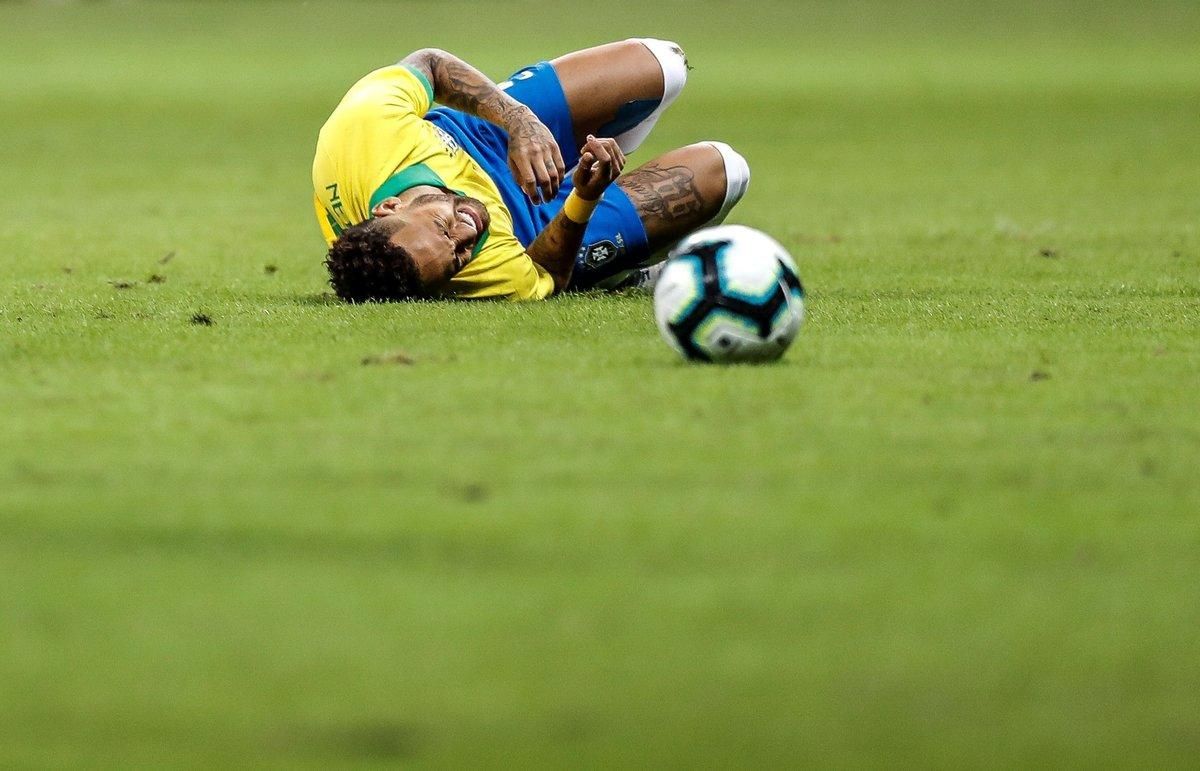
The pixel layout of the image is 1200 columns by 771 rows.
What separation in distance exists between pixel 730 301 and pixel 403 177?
2.51 meters

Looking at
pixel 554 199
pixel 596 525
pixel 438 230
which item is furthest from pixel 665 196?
pixel 596 525

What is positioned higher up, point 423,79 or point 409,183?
point 423,79

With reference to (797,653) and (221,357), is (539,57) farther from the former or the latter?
(797,653)

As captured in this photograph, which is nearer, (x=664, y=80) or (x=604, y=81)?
(x=604, y=81)

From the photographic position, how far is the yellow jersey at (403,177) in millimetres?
8156

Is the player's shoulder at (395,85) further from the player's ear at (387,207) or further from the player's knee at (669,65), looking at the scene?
the player's knee at (669,65)

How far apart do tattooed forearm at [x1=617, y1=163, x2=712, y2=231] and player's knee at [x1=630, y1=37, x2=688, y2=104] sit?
0.61 metres

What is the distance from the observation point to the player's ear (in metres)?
7.87

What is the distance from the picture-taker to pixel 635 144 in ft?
30.4

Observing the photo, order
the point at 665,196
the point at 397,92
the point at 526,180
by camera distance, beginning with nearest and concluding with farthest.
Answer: the point at 526,180 < the point at 397,92 < the point at 665,196

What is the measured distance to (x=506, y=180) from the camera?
28.1 feet

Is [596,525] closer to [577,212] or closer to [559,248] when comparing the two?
[577,212]

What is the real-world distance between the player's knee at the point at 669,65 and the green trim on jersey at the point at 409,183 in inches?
58.5

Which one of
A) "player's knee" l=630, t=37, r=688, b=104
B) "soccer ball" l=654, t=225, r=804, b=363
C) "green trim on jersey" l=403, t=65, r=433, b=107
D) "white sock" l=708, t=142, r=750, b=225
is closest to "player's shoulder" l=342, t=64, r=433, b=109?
"green trim on jersey" l=403, t=65, r=433, b=107
